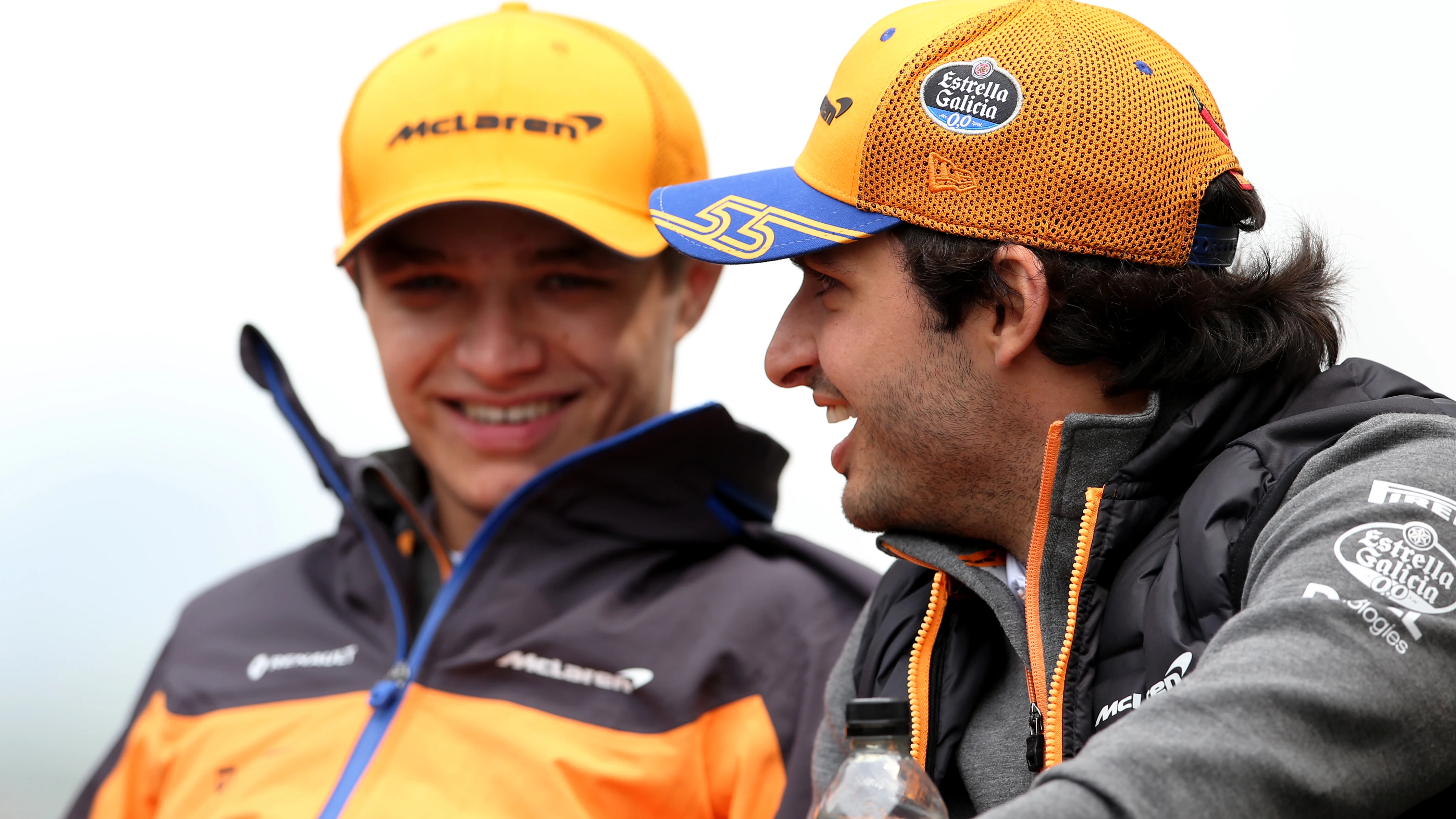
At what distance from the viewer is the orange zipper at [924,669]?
1.44 m

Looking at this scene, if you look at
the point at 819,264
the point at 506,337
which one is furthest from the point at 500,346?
the point at 819,264

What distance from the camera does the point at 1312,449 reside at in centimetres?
118

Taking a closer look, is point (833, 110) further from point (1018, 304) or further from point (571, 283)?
point (571, 283)

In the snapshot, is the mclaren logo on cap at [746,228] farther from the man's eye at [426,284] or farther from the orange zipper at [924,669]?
the man's eye at [426,284]

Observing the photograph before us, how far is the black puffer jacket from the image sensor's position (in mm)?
1190

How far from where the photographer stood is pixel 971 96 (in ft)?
4.61

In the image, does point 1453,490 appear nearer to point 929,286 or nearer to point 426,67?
point 929,286

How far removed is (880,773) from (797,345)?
54 cm

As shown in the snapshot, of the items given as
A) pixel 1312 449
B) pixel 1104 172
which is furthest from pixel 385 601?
pixel 1312 449

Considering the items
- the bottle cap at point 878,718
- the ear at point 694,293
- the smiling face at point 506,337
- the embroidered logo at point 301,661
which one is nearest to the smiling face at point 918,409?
the bottle cap at point 878,718

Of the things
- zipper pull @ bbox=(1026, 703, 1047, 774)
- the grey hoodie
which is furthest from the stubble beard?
the grey hoodie

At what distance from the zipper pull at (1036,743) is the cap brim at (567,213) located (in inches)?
35.3

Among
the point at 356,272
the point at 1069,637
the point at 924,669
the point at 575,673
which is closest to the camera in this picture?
the point at 1069,637

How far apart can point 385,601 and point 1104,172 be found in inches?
48.9
